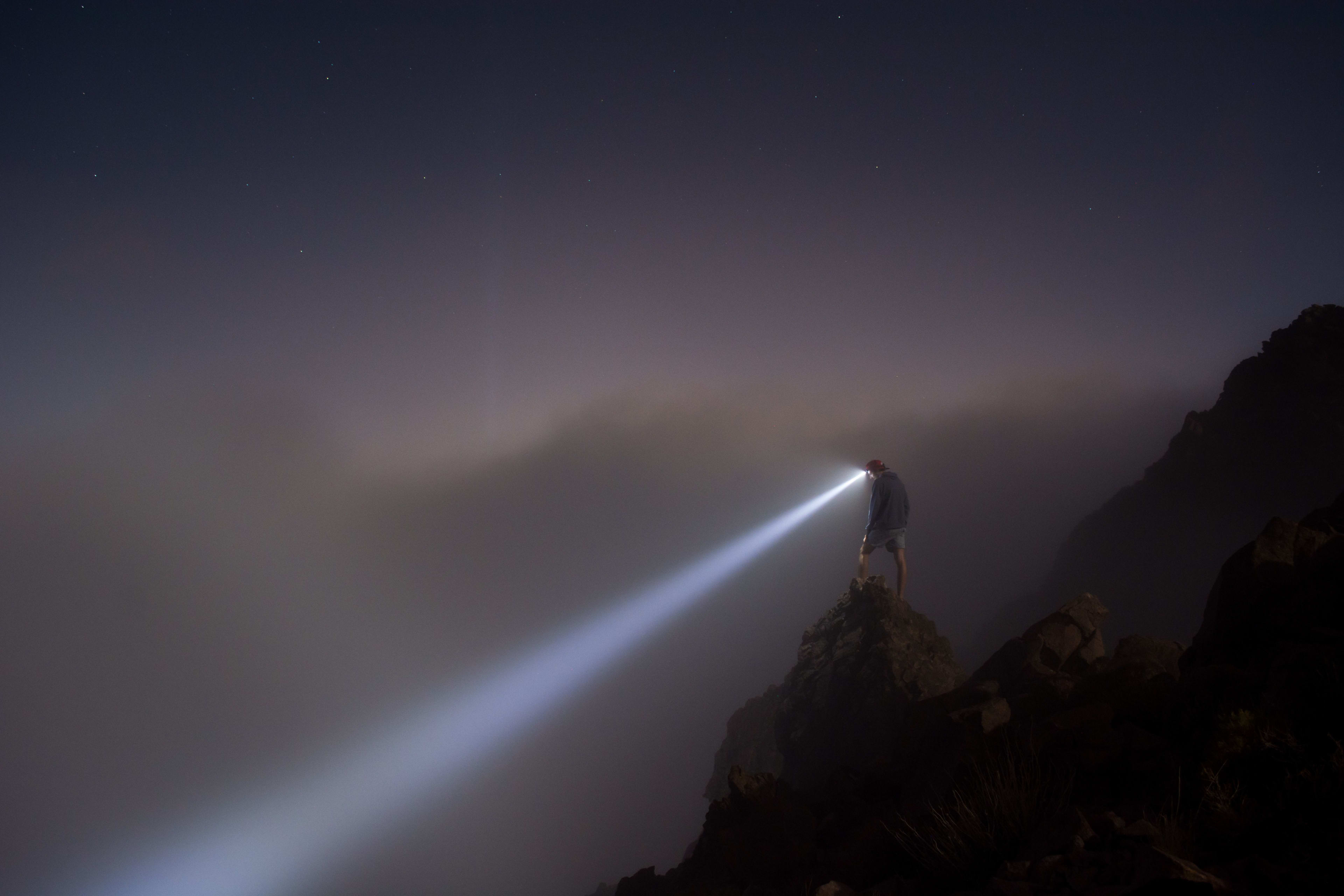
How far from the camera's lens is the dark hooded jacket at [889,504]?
12.9 m

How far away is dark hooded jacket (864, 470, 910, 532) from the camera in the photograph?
508 inches

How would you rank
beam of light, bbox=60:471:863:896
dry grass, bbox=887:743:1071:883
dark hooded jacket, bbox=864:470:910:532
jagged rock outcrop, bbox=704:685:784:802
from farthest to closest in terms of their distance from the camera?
beam of light, bbox=60:471:863:896 → jagged rock outcrop, bbox=704:685:784:802 → dark hooded jacket, bbox=864:470:910:532 → dry grass, bbox=887:743:1071:883

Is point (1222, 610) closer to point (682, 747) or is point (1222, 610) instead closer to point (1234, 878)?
point (1234, 878)

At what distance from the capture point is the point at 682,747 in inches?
4104

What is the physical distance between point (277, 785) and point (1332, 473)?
263 metres

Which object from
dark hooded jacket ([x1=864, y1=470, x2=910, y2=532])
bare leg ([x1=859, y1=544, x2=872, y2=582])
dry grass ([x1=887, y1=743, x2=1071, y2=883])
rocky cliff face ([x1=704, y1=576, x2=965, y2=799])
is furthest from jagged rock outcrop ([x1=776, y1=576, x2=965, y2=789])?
dry grass ([x1=887, y1=743, x2=1071, y2=883])

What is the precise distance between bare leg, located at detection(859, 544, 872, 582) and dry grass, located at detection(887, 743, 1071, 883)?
8.62 meters

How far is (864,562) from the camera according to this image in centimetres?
1387

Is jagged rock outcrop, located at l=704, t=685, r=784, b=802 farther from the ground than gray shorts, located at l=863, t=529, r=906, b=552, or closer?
closer

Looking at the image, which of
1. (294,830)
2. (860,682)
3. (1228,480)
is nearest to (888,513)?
(860,682)

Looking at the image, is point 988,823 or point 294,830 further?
point 294,830

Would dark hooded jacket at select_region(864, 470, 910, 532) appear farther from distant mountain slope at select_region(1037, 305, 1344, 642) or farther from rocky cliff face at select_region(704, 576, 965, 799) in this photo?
distant mountain slope at select_region(1037, 305, 1344, 642)

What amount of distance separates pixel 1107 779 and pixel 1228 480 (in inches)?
844

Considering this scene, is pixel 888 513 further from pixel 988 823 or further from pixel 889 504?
pixel 988 823
